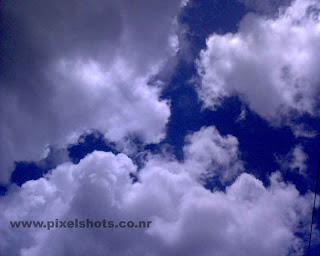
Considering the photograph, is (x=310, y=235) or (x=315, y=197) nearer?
(x=315, y=197)

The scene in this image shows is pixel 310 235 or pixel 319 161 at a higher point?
pixel 319 161

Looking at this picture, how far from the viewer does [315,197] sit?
23.6m

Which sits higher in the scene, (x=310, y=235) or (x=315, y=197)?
(x=315, y=197)

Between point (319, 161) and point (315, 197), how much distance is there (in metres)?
5.77

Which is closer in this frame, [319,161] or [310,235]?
[319,161]

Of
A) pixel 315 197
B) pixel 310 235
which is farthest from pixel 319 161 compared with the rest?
pixel 310 235

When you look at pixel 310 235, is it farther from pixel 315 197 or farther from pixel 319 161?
pixel 319 161

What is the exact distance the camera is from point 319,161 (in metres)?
20.6

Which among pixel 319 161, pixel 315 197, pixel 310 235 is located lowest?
pixel 310 235

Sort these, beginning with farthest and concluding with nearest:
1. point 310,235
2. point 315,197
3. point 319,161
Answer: point 310,235, point 315,197, point 319,161

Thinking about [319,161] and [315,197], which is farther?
[315,197]

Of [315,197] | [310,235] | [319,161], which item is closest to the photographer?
[319,161]

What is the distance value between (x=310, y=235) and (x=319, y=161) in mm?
12946

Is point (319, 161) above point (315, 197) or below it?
above
